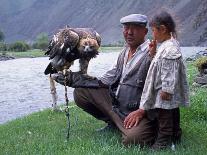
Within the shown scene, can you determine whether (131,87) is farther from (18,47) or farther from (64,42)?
(18,47)

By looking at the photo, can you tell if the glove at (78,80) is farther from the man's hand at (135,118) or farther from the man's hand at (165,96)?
the man's hand at (165,96)

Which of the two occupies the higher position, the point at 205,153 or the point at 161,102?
the point at 161,102

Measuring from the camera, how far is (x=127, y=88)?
6812mm

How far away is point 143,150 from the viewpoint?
6109 mm

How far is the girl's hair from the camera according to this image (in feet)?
20.4

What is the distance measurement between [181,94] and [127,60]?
113cm

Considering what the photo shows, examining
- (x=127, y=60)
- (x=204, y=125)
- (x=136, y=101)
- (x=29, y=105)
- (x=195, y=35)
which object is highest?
(x=127, y=60)

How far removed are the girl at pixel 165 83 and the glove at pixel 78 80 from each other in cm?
101

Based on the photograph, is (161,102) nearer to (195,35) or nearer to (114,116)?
(114,116)

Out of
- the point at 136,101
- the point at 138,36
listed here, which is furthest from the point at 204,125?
the point at 138,36

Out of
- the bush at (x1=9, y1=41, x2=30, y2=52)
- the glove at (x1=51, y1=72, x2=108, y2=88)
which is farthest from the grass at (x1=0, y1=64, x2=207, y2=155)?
the bush at (x1=9, y1=41, x2=30, y2=52)

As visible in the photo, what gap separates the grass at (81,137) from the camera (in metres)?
6.06

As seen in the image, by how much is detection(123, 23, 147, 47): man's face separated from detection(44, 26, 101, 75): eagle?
0.46 metres

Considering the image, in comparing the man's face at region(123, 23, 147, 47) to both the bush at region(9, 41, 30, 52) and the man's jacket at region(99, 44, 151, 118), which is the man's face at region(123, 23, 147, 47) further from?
the bush at region(9, 41, 30, 52)
